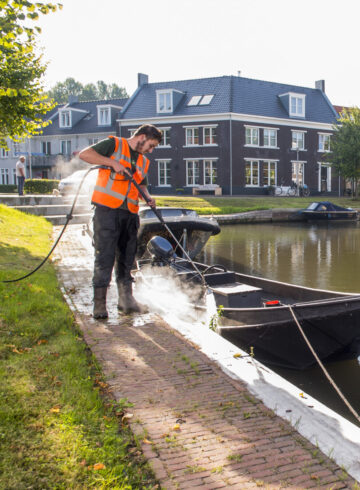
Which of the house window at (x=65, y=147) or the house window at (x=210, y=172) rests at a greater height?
the house window at (x=65, y=147)

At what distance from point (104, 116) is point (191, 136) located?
12.9 meters

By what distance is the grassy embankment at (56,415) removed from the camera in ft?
8.15

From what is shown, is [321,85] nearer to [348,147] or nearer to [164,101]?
[348,147]

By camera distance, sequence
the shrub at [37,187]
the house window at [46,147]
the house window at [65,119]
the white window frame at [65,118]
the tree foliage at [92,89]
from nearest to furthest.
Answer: the shrub at [37,187] < the white window frame at [65,118] < the house window at [65,119] < the house window at [46,147] < the tree foliage at [92,89]

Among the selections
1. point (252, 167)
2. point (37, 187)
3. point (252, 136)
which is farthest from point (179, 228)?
point (252, 136)

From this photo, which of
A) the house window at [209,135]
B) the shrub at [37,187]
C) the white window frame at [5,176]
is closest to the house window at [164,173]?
the house window at [209,135]

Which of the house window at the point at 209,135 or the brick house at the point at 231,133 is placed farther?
the house window at the point at 209,135

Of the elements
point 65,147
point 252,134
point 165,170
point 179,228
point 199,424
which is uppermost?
point 65,147

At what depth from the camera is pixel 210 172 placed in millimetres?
39562

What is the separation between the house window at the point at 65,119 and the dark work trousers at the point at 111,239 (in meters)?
48.5

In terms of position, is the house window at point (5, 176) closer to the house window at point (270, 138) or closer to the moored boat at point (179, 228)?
the house window at point (270, 138)

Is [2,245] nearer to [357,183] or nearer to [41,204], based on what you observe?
[41,204]

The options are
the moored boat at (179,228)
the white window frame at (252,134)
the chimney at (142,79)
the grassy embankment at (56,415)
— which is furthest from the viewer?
the chimney at (142,79)

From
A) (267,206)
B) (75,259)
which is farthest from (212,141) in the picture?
(75,259)
